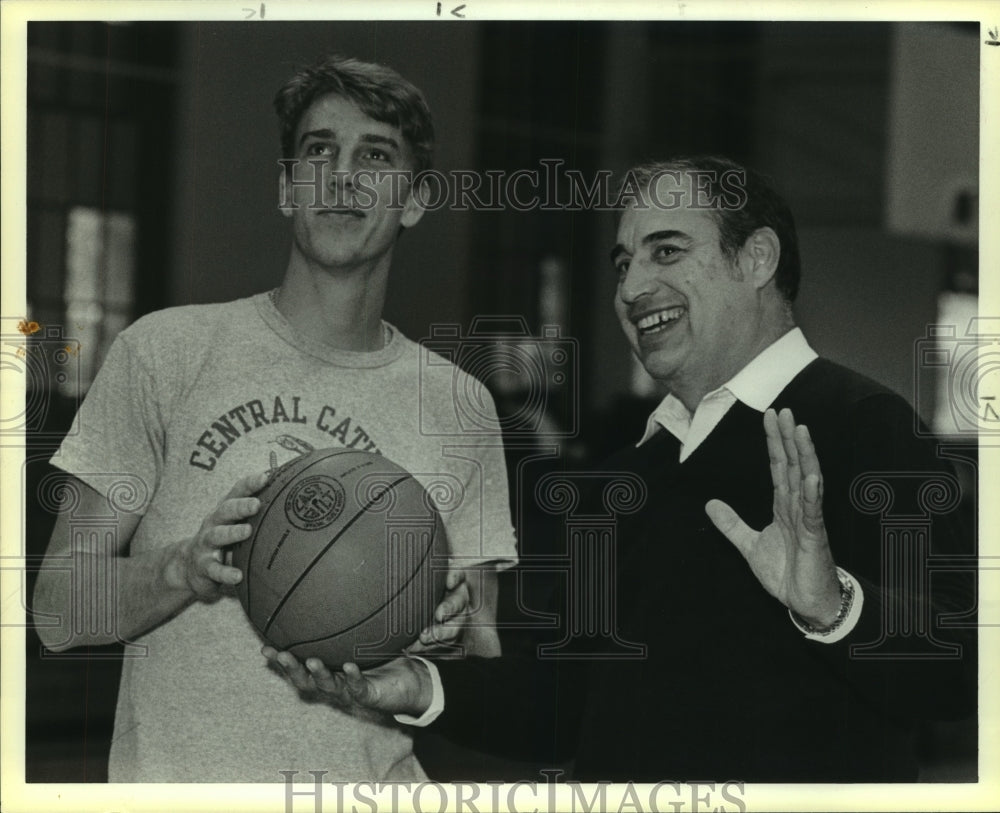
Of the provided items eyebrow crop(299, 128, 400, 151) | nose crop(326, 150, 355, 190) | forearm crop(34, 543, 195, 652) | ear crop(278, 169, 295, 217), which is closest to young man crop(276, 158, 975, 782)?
forearm crop(34, 543, 195, 652)

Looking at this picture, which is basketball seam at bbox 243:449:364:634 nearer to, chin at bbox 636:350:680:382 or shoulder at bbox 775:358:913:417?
chin at bbox 636:350:680:382

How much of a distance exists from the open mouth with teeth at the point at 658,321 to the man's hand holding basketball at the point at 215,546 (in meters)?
1.34

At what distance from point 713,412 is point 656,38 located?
4.22ft

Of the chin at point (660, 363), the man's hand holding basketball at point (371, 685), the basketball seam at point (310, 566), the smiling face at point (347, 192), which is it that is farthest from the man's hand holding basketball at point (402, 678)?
the smiling face at point (347, 192)

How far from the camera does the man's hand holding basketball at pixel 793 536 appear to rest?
3861 millimetres

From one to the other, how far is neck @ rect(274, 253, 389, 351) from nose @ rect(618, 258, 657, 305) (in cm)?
81

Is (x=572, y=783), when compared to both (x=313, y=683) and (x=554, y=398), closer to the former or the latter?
(x=313, y=683)

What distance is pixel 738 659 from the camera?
13.2 ft

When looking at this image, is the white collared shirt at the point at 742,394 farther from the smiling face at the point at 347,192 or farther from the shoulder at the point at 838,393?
the smiling face at the point at 347,192

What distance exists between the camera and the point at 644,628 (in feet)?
13.3

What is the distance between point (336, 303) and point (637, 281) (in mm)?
1019

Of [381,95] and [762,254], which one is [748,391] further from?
[381,95]

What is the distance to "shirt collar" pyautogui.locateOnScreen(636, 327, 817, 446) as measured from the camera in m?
4.07

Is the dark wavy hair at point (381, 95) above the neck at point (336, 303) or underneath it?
above
